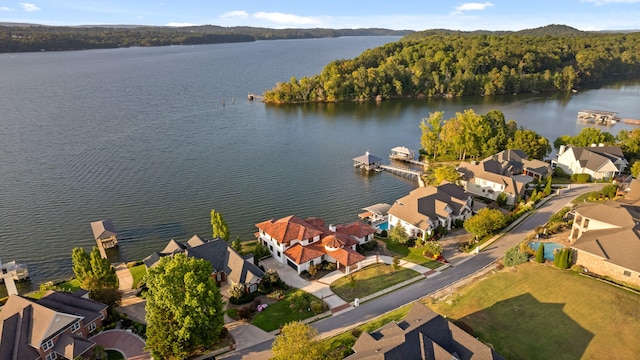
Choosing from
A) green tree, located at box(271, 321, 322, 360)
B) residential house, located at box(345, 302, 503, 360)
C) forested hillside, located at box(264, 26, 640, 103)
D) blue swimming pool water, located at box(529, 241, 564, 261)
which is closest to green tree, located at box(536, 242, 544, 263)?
blue swimming pool water, located at box(529, 241, 564, 261)

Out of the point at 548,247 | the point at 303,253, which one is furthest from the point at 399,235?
the point at 548,247

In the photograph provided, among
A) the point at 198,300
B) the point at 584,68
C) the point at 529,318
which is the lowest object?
the point at 529,318

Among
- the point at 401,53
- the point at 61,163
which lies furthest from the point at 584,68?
the point at 61,163

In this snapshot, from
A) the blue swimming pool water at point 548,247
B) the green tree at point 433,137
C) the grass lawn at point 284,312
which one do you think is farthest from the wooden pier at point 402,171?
the grass lawn at point 284,312

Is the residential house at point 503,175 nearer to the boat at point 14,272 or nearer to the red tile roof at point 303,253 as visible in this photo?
the red tile roof at point 303,253

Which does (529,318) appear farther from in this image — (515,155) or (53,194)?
(53,194)

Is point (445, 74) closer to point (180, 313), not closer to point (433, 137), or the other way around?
point (433, 137)
